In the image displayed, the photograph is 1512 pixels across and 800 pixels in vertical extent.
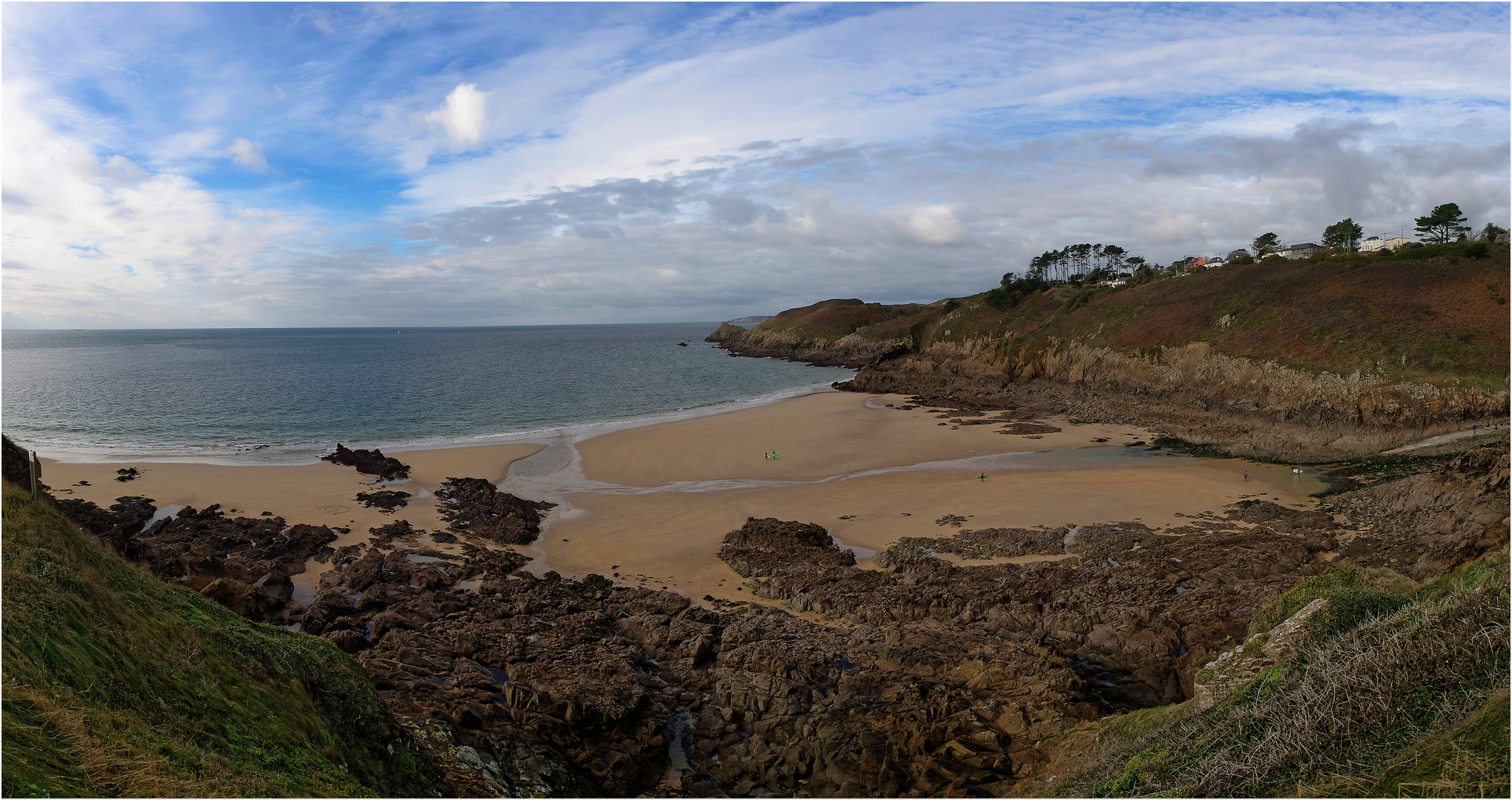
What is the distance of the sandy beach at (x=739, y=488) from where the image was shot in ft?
68.7

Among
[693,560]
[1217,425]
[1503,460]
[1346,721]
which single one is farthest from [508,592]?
[1217,425]

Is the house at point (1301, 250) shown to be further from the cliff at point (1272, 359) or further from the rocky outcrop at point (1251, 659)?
the rocky outcrop at point (1251, 659)

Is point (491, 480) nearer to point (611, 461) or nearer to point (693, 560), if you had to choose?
point (611, 461)

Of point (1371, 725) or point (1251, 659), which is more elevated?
point (1371, 725)

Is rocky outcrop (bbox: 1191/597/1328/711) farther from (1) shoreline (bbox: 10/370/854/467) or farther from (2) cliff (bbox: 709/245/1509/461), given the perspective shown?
(1) shoreline (bbox: 10/370/854/467)

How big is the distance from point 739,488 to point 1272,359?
108ft

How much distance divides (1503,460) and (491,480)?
34.5 m

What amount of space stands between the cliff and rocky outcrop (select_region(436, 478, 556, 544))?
102ft

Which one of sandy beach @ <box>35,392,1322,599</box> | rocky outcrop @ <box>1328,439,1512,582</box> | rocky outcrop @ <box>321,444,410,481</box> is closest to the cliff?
sandy beach @ <box>35,392,1322,599</box>

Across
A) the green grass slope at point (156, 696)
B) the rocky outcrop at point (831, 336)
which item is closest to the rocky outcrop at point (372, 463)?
the green grass slope at point (156, 696)

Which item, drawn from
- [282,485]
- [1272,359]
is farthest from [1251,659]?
[1272,359]

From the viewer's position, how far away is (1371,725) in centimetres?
543

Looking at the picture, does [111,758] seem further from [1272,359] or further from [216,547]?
[1272,359]

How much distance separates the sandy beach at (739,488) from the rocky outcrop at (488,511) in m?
0.77
